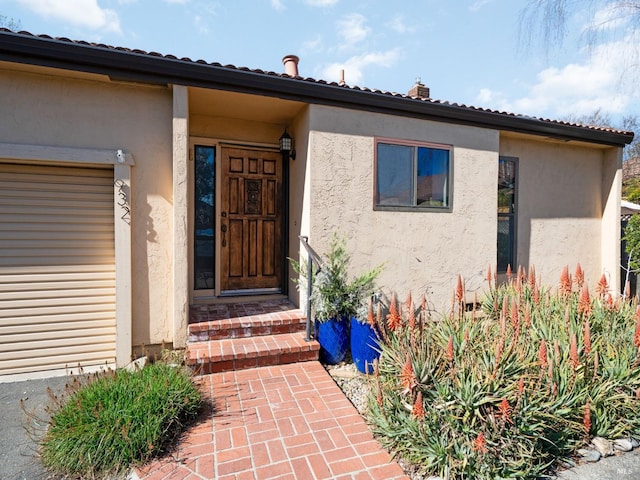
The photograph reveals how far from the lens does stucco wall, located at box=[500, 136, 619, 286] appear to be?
22.4ft

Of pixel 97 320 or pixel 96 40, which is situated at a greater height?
pixel 96 40

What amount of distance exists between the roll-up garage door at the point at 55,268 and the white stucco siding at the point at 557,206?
713cm

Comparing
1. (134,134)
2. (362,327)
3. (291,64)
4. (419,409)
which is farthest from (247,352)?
(291,64)

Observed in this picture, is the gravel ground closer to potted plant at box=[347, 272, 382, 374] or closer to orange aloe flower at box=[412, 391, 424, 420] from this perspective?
potted plant at box=[347, 272, 382, 374]

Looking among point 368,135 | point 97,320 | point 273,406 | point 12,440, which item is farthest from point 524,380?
point 97,320

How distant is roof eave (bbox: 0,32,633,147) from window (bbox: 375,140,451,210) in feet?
1.87

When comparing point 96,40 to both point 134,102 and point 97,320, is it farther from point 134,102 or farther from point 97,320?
point 97,320

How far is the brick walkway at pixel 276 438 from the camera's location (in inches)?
103

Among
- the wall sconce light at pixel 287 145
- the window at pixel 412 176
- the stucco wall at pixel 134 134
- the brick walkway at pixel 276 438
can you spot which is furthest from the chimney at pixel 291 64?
the brick walkway at pixel 276 438

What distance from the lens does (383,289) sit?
17.9ft

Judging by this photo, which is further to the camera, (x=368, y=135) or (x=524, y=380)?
(x=368, y=135)

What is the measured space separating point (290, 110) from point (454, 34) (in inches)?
160

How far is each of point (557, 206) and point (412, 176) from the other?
3787 mm

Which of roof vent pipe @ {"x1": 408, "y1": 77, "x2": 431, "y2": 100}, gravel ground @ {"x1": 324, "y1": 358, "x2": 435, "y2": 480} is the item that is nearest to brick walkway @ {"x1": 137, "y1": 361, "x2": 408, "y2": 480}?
gravel ground @ {"x1": 324, "y1": 358, "x2": 435, "y2": 480}
